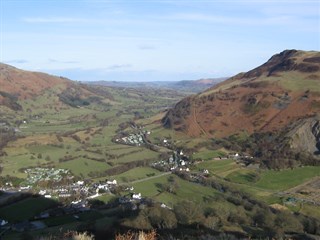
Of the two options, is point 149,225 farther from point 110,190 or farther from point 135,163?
point 135,163

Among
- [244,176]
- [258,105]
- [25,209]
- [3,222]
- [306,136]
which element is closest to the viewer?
[3,222]

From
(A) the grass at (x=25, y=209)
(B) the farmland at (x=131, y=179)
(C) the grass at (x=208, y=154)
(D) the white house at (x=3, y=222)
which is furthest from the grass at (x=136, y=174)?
(D) the white house at (x=3, y=222)

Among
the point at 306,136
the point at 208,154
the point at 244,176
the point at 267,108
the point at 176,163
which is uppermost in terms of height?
the point at 267,108

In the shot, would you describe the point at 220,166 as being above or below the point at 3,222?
above

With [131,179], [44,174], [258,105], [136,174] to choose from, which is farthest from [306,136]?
[44,174]

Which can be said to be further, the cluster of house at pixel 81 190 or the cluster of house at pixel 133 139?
the cluster of house at pixel 133 139

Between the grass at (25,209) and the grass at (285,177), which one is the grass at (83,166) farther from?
the grass at (285,177)

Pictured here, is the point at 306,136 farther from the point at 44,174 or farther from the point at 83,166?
the point at 44,174
